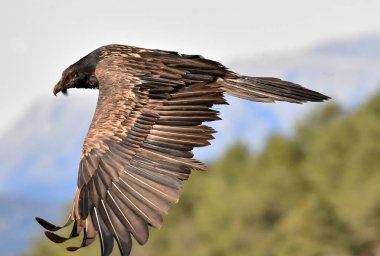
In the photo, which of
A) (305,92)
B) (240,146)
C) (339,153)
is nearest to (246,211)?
(339,153)

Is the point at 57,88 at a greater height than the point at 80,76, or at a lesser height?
lesser

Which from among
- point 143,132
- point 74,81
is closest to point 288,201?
point 74,81

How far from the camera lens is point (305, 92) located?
1512 cm

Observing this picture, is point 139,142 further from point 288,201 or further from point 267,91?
point 288,201

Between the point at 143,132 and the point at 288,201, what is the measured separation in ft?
261

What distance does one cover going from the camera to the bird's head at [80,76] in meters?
15.8

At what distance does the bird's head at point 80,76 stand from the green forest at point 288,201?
58.1 meters

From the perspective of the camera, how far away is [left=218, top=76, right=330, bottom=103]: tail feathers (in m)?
15.0

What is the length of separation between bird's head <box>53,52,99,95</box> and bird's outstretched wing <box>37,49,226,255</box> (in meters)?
0.61

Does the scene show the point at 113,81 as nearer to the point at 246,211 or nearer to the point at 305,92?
the point at 305,92

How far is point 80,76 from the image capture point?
16.1 meters

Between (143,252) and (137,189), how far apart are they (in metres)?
80.8

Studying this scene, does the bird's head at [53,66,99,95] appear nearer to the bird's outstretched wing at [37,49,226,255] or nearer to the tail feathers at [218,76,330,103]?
the bird's outstretched wing at [37,49,226,255]

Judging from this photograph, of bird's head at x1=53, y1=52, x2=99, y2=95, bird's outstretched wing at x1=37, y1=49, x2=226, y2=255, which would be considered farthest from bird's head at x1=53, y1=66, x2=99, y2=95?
bird's outstretched wing at x1=37, y1=49, x2=226, y2=255
